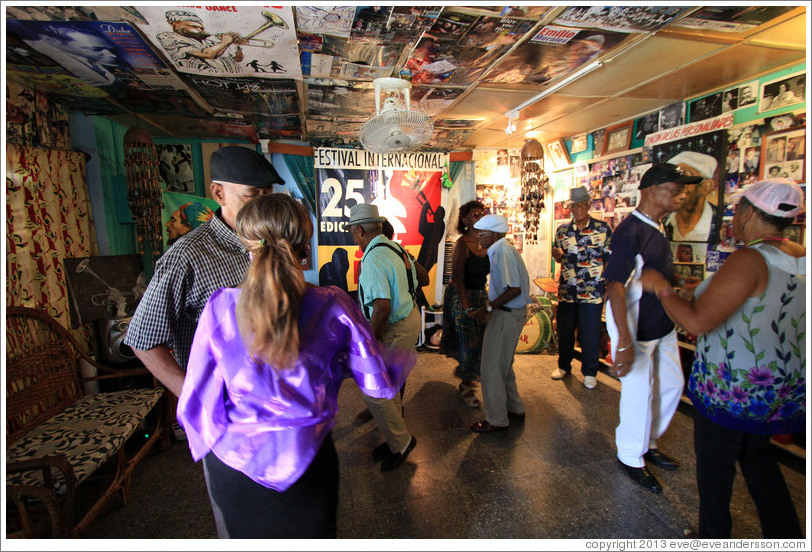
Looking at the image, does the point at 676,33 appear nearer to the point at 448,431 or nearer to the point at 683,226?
the point at 683,226

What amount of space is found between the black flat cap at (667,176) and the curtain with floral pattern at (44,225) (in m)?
3.97

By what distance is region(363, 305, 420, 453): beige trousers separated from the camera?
7.80 feet

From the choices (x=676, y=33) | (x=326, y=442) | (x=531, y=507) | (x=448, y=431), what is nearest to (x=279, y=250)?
(x=326, y=442)

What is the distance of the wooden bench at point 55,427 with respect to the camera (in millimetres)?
1563

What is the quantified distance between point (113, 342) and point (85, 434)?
1.02 metres

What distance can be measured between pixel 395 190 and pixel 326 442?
4.04 meters

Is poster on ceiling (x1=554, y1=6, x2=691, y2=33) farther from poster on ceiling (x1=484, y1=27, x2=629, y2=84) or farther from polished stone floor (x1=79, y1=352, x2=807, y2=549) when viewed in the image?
polished stone floor (x1=79, y1=352, x2=807, y2=549)

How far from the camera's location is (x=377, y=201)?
4.77m

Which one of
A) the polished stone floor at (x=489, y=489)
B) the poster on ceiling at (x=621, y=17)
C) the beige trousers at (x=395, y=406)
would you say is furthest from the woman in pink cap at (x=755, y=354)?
the beige trousers at (x=395, y=406)

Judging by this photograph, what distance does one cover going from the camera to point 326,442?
1172 mm

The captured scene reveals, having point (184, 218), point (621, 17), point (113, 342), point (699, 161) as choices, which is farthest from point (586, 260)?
point (113, 342)

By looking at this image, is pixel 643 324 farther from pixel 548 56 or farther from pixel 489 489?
pixel 548 56

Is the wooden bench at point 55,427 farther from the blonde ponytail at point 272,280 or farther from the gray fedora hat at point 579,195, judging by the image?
the gray fedora hat at point 579,195

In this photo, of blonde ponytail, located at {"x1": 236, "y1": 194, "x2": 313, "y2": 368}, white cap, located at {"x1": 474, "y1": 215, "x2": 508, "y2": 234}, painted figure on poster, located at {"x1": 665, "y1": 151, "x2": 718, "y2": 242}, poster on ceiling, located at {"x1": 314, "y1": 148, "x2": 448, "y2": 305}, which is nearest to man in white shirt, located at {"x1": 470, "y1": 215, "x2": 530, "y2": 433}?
white cap, located at {"x1": 474, "y1": 215, "x2": 508, "y2": 234}
